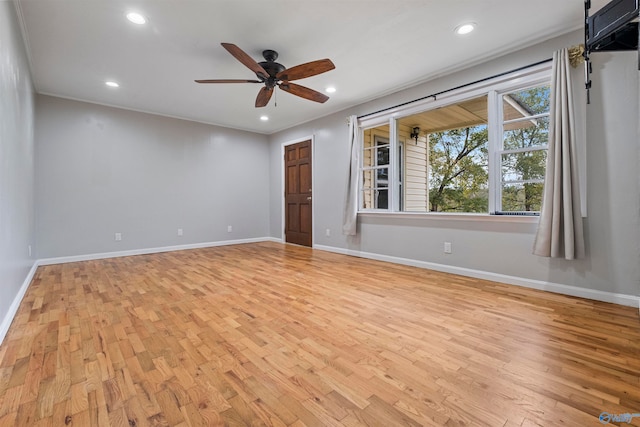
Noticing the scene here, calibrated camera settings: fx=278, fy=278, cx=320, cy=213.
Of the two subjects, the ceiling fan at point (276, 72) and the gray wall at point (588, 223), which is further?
the ceiling fan at point (276, 72)

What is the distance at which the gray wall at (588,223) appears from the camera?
7.74ft

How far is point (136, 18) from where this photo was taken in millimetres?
Result: 2430

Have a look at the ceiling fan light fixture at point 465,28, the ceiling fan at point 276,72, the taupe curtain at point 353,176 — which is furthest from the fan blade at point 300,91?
the ceiling fan light fixture at point 465,28

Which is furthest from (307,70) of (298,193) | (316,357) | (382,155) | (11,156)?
(298,193)

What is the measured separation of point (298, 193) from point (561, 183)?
4.25 metres

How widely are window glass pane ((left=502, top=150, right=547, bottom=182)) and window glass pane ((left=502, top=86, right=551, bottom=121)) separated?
1.46ft

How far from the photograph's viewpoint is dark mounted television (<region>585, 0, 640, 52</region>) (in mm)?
1650

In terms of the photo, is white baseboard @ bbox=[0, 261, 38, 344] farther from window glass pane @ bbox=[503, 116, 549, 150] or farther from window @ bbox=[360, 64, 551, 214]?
window glass pane @ bbox=[503, 116, 549, 150]

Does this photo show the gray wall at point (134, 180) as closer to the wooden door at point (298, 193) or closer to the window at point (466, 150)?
the wooden door at point (298, 193)

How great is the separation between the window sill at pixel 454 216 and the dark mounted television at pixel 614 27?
152cm

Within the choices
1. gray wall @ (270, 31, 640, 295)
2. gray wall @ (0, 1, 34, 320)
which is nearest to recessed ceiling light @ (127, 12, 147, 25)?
gray wall @ (0, 1, 34, 320)

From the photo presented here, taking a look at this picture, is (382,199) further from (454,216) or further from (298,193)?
(298,193)

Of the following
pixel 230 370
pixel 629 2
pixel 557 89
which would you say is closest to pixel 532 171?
pixel 557 89

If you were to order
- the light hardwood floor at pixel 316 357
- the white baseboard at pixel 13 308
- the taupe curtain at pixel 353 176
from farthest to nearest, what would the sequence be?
the taupe curtain at pixel 353 176
the white baseboard at pixel 13 308
the light hardwood floor at pixel 316 357
